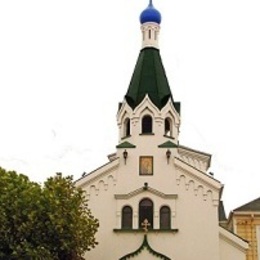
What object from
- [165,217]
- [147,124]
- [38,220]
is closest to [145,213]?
[165,217]

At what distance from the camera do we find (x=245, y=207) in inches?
1571

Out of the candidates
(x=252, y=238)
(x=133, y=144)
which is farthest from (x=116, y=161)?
(x=252, y=238)

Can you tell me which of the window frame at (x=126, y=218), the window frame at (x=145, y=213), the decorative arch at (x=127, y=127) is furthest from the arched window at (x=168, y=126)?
the window frame at (x=126, y=218)

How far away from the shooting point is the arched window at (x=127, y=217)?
122ft

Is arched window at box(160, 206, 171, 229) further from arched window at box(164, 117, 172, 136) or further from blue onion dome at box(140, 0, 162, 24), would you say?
blue onion dome at box(140, 0, 162, 24)

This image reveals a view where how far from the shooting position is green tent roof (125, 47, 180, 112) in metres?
40.2

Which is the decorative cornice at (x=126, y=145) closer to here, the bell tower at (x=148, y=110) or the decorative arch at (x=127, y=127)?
the bell tower at (x=148, y=110)

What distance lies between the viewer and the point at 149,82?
40.9 m

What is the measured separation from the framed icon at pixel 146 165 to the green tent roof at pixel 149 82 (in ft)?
11.3

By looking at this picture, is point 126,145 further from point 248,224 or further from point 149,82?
point 248,224

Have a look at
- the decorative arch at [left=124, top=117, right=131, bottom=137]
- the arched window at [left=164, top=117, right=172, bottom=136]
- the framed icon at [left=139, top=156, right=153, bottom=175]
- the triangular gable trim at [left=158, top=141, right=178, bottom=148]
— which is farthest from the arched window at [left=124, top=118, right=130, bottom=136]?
the triangular gable trim at [left=158, top=141, right=178, bottom=148]

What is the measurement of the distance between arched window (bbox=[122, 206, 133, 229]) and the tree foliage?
18.0 feet

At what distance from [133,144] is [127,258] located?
726cm

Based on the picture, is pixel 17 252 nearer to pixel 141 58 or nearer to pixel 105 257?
pixel 105 257
